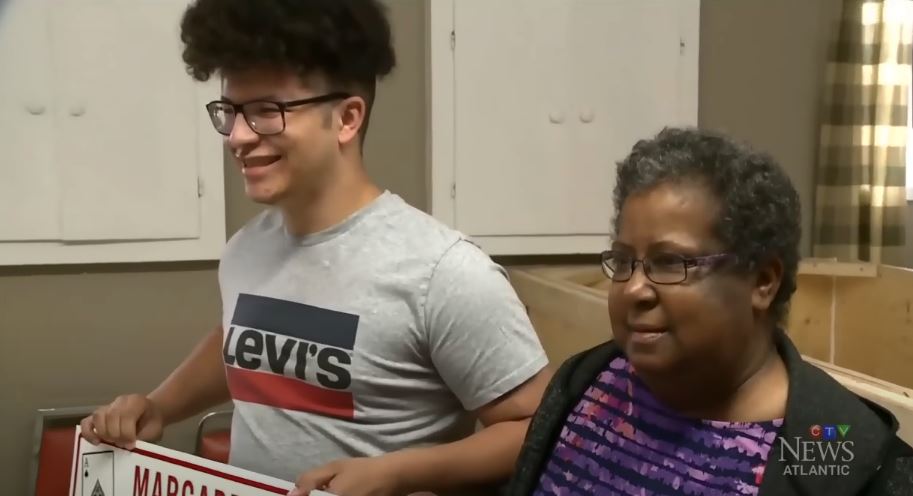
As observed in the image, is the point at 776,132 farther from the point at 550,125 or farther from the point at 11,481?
the point at 11,481

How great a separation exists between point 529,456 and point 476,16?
5.65ft

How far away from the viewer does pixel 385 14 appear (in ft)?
4.07

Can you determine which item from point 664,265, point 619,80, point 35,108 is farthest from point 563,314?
point 35,108

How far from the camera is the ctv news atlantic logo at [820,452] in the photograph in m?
0.82

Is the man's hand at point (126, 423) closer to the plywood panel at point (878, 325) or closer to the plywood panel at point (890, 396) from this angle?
the plywood panel at point (890, 396)

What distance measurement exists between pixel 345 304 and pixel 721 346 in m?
0.49

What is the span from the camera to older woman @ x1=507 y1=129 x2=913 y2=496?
84 centimetres

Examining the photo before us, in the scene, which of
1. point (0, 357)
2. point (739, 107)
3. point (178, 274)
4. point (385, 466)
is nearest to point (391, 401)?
point (385, 466)

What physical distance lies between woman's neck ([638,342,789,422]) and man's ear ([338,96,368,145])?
52 centimetres

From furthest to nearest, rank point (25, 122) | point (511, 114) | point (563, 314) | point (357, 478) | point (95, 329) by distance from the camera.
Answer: point (511, 114) < point (95, 329) < point (25, 122) < point (563, 314) < point (357, 478)

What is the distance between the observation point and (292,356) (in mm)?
1151

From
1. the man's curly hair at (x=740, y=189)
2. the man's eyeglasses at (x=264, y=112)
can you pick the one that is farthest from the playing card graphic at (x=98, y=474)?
the man's curly hair at (x=740, y=189)

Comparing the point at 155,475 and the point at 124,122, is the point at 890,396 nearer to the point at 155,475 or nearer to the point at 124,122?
the point at 155,475

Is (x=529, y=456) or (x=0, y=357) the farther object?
(x=0, y=357)
